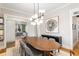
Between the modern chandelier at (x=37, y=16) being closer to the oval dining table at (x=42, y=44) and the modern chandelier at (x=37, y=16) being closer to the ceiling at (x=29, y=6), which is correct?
the ceiling at (x=29, y=6)

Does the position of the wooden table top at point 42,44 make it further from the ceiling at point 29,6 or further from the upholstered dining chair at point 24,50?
the ceiling at point 29,6

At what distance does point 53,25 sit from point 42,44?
16.2 inches

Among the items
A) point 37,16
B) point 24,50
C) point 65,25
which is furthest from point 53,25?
point 24,50

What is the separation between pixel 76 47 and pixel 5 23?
4.35 ft

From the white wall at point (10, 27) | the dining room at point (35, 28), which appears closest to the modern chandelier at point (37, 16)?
the dining room at point (35, 28)

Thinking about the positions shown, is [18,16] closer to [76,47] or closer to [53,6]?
[53,6]

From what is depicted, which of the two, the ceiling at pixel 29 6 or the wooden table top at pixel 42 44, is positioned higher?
the ceiling at pixel 29 6

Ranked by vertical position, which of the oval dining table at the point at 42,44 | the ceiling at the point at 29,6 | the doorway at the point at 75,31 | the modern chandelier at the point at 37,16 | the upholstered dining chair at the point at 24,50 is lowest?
the upholstered dining chair at the point at 24,50

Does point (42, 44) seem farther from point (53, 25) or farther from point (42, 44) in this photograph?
point (53, 25)

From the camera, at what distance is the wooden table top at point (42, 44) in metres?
1.70

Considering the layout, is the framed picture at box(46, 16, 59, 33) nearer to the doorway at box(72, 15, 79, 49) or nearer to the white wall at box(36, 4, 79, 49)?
the white wall at box(36, 4, 79, 49)

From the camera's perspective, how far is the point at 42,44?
176 cm

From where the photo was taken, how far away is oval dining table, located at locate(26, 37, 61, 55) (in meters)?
1.70

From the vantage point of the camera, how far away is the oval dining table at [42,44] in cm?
170
